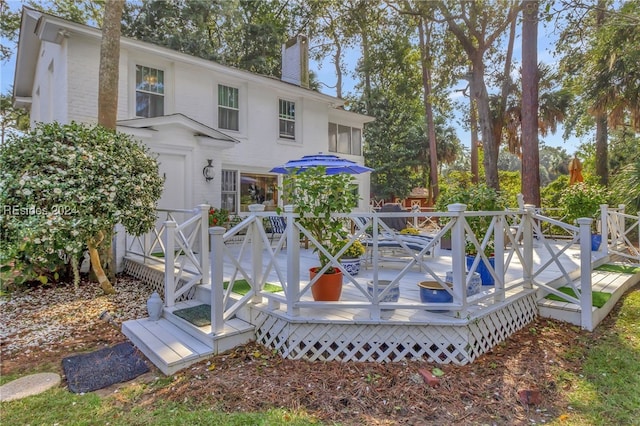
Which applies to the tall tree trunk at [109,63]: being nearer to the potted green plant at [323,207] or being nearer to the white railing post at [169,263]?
the white railing post at [169,263]

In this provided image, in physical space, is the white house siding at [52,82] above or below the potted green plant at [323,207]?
above

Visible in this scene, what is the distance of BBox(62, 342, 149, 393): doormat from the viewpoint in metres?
3.03

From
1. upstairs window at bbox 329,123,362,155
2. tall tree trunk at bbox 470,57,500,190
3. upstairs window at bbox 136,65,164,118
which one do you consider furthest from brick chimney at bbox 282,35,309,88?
tall tree trunk at bbox 470,57,500,190

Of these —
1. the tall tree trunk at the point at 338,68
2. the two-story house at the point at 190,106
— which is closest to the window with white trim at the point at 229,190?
the two-story house at the point at 190,106

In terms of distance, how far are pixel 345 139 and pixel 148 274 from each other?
937cm

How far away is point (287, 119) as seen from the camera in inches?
434

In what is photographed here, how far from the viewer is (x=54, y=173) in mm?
4691

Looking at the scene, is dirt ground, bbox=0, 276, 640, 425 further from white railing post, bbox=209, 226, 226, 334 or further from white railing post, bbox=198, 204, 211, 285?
white railing post, bbox=198, 204, 211, 285

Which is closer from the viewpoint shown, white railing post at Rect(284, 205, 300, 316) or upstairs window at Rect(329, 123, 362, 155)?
white railing post at Rect(284, 205, 300, 316)

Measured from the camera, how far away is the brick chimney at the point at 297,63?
1145cm

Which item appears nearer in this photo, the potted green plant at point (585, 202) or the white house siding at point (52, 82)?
the white house siding at point (52, 82)

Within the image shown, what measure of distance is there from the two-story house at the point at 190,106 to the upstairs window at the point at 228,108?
28 millimetres

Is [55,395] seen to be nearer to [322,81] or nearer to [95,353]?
[95,353]

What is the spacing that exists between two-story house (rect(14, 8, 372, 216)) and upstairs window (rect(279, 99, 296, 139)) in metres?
0.03
